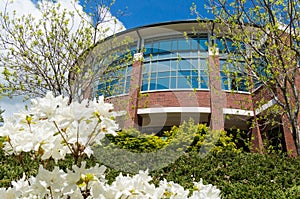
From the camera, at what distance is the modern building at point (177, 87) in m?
13.1

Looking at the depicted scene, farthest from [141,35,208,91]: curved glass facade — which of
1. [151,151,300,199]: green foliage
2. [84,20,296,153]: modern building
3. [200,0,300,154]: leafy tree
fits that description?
[151,151,300,199]: green foliage

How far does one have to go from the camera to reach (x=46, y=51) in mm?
9078

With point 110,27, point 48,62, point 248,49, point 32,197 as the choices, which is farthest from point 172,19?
point 32,197

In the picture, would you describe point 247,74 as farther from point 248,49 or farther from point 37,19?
point 37,19

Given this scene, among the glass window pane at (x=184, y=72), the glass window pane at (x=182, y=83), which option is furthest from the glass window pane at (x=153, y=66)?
the glass window pane at (x=182, y=83)

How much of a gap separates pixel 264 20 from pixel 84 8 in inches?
229

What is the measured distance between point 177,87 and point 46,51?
266 inches

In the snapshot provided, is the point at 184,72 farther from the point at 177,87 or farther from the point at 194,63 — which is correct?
the point at 177,87

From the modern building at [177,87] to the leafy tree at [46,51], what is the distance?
2.77 meters

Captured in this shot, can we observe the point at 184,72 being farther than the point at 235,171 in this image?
Yes

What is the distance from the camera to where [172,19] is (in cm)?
1427

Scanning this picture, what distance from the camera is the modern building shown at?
13.1 meters

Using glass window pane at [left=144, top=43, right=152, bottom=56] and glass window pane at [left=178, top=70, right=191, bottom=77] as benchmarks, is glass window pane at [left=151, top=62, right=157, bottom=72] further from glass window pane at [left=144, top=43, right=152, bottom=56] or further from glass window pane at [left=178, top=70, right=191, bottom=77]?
glass window pane at [left=178, top=70, right=191, bottom=77]

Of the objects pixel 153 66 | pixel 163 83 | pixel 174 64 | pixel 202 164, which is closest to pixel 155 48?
pixel 153 66
